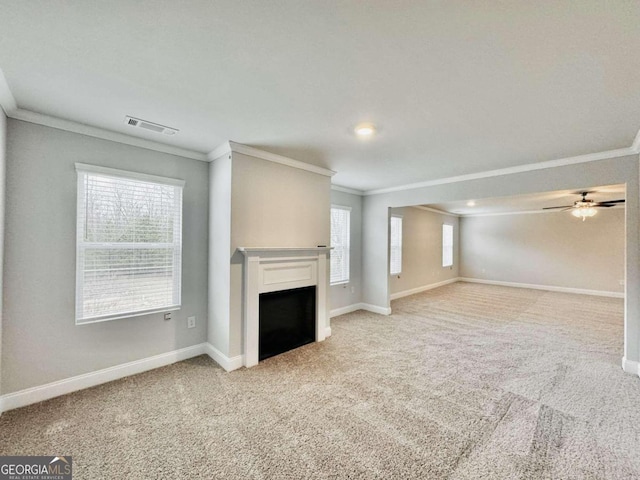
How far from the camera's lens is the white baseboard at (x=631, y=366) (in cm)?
296

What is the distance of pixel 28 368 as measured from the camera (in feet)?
7.74

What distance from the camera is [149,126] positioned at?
260 centimetres

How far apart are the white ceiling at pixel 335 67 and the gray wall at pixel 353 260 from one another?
2520 mm

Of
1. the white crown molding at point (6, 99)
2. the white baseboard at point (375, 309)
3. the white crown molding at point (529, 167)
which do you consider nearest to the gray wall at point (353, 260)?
the white baseboard at point (375, 309)

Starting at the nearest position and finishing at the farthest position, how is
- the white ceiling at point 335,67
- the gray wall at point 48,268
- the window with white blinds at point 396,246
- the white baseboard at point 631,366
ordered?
the white ceiling at point 335,67, the gray wall at point 48,268, the white baseboard at point 631,366, the window with white blinds at point 396,246

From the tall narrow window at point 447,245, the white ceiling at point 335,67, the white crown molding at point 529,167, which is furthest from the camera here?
the tall narrow window at point 447,245

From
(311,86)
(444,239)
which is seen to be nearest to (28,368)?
(311,86)

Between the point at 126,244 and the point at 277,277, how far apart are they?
1.66m

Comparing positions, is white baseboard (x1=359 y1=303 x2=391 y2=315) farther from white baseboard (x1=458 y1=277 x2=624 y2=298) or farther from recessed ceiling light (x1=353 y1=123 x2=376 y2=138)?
white baseboard (x1=458 y1=277 x2=624 y2=298)

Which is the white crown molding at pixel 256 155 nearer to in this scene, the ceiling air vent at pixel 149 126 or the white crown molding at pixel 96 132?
the white crown molding at pixel 96 132

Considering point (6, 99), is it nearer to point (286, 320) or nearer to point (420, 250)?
point (286, 320)

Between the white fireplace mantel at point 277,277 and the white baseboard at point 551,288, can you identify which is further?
the white baseboard at point 551,288

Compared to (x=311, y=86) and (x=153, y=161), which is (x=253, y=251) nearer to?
(x=153, y=161)

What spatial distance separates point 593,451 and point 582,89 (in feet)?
8.24
